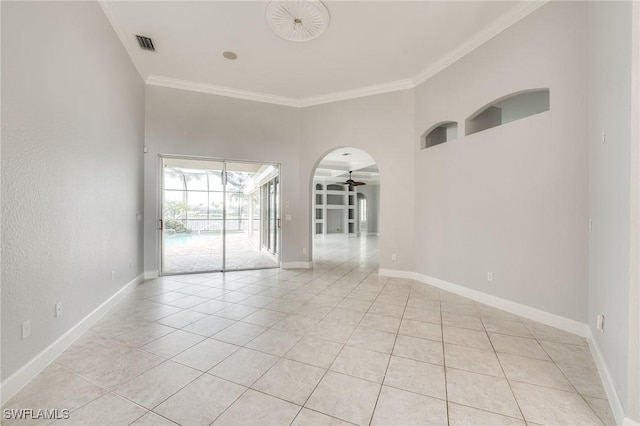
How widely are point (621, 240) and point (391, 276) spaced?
368cm

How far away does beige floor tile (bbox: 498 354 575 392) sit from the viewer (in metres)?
1.96

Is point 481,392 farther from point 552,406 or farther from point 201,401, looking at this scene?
point 201,401

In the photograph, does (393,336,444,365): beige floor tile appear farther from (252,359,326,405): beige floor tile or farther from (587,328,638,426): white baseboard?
(587,328,638,426): white baseboard

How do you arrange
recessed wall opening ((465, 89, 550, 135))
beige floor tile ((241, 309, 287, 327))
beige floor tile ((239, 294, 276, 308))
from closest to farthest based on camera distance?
beige floor tile ((241, 309, 287, 327)), beige floor tile ((239, 294, 276, 308)), recessed wall opening ((465, 89, 550, 135))

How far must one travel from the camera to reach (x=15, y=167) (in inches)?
71.8

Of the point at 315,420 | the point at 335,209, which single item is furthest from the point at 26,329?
the point at 335,209

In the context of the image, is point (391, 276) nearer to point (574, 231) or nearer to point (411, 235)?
point (411, 235)

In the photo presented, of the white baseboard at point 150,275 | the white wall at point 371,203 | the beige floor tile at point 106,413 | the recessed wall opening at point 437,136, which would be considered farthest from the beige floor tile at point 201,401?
the white wall at point 371,203

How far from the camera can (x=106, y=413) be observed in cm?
163

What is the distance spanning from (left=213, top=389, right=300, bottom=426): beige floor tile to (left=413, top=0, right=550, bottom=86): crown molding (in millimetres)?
4741

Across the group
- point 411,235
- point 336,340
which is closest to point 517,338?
point 336,340

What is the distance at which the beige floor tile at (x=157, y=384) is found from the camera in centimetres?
177

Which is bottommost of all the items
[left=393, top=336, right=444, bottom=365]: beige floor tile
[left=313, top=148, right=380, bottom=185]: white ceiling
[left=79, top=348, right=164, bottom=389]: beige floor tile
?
[left=393, top=336, right=444, bottom=365]: beige floor tile

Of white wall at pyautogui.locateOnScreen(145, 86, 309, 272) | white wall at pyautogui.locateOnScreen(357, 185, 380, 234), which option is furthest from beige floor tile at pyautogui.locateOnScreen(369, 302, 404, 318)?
white wall at pyautogui.locateOnScreen(357, 185, 380, 234)
